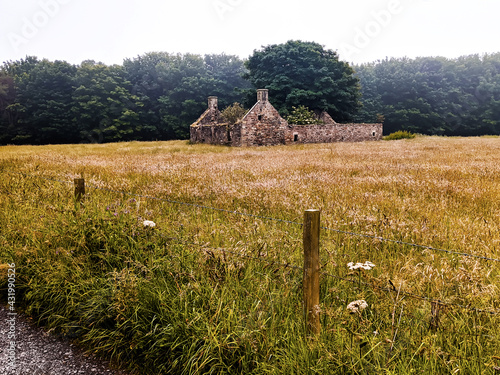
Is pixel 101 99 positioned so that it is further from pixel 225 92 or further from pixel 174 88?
pixel 225 92

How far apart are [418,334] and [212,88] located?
203 feet

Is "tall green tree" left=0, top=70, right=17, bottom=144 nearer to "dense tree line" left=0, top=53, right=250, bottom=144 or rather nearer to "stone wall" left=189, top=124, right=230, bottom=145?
"dense tree line" left=0, top=53, right=250, bottom=144

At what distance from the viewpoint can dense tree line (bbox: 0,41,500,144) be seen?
154 feet

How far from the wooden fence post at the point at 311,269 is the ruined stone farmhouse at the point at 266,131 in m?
28.4

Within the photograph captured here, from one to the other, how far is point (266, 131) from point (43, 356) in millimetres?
30003

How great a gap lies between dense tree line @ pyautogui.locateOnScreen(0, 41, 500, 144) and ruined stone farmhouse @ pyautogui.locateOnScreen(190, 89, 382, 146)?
29.1ft

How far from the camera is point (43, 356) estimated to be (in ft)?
10.8

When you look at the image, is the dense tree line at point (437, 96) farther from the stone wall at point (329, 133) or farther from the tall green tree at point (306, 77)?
the stone wall at point (329, 133)

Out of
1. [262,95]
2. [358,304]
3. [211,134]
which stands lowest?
[358,304]

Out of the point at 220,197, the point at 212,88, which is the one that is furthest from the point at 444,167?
the point at 212,88

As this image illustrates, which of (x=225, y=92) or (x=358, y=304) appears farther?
(x=225, y=92)

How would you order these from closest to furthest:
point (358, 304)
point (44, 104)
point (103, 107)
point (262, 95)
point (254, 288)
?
point (358, 304)
point (254, 288)
point (262, 95)
point (44, 104)
point (103, 107)

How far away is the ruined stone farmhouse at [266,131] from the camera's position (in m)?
31.5

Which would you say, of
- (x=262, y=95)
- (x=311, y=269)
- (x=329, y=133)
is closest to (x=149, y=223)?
(x=311, y=269)
